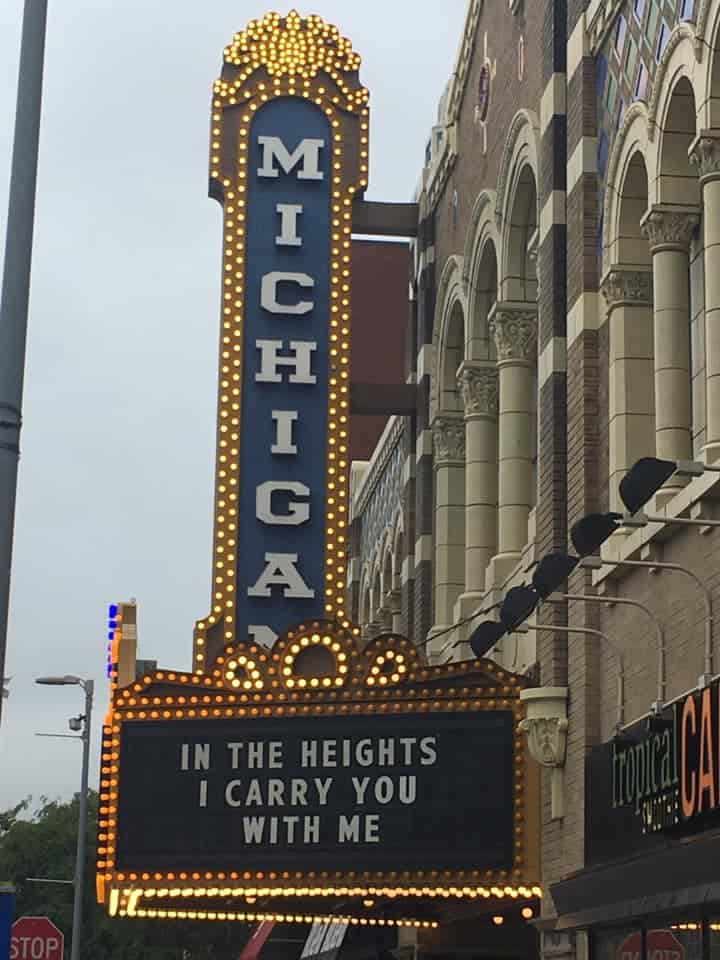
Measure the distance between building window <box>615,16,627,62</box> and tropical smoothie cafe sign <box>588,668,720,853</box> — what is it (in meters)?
5.94

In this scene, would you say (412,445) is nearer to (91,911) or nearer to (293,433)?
(293,433)

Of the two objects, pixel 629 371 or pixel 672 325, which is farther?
pixel 629 371

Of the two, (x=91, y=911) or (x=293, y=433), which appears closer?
(x=293, y=433)

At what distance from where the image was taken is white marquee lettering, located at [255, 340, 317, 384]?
22516mm

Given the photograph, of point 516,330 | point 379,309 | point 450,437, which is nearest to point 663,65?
point 516,330

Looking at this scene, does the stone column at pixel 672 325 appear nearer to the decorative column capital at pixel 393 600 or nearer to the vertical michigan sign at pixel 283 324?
the vertical michigan sign at pixel 283 324

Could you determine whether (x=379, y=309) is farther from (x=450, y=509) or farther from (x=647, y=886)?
(x=647, y=886)

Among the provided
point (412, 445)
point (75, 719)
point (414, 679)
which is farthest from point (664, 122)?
point (75, 719)

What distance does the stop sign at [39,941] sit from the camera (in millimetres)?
17203

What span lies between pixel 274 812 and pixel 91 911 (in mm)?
45669

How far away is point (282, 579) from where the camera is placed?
21.9m

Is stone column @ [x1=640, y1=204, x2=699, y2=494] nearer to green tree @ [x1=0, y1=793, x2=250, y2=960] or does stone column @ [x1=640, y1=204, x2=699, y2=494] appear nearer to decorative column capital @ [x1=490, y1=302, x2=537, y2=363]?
decorative column capital @ [x1=490, y1=302, x2=537, y2=363]

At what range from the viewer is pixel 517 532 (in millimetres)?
21391

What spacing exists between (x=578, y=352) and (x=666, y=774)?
537 cm
